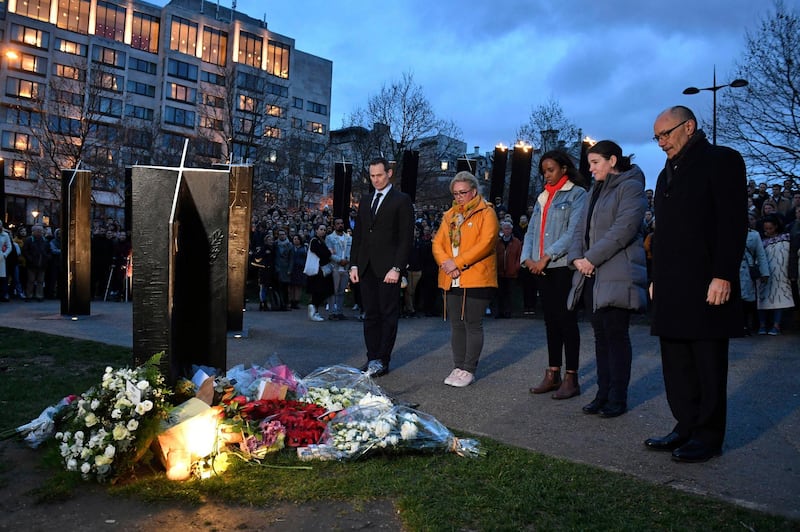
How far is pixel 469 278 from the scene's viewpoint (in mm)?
6781

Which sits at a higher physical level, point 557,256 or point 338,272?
point 557,256

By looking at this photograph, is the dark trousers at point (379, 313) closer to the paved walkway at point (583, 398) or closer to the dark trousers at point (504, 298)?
the paved walkway at point (583, 398)

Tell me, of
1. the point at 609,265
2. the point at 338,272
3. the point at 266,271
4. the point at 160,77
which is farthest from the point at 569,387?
the point at 160,77

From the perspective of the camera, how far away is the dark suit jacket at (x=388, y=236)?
24.1 feet

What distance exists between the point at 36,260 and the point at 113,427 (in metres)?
17.1

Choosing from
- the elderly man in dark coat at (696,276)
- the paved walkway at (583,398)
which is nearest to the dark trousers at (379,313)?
the paved walkway at (583,398)

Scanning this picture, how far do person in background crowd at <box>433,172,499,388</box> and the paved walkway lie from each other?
0.35 metres

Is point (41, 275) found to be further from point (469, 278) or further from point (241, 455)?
point (241, 455)

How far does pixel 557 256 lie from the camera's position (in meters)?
6.08

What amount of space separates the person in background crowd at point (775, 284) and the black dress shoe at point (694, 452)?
9128 mm

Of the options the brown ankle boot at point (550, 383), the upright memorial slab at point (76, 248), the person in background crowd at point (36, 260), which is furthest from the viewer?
the person in background crowd at point (36, 260)

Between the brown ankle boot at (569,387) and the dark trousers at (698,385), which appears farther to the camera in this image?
the brown ankle boot at (569,387)

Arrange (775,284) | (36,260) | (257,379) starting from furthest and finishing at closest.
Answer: (36,260) → (775,284) → (257,379)

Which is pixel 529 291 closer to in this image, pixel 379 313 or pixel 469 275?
pixel 379 313
